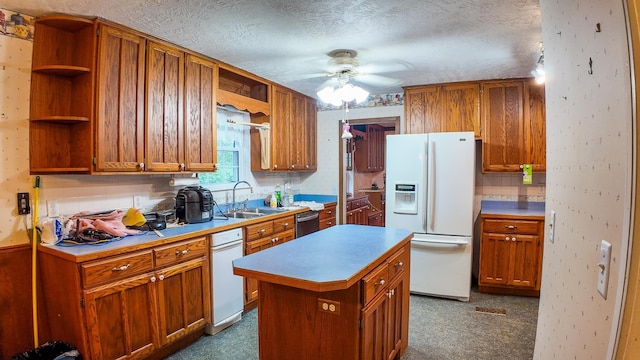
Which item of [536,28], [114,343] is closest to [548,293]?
[536,28]

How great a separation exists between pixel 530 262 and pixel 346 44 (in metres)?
2.89

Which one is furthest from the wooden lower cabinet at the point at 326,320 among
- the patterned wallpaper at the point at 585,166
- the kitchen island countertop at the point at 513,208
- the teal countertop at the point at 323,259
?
the kitchen island countertop at the point at 513,208

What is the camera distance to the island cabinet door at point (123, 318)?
6.64ft

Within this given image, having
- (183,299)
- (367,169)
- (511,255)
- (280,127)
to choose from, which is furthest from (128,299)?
(367,169)

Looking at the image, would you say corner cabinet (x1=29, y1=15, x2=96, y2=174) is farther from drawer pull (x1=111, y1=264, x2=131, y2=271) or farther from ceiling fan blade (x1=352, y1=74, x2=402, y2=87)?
ceiling fan blade (x1=352, y1=74, x2=402, y2=87)

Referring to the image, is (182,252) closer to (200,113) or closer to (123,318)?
(123,318)

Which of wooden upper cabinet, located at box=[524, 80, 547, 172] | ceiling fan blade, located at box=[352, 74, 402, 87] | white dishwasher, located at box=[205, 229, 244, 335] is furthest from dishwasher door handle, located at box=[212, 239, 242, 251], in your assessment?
wooden upper cabinet, located at box=[524, 80, 547, 172]

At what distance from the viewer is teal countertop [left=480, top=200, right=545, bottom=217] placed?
365 centimetres

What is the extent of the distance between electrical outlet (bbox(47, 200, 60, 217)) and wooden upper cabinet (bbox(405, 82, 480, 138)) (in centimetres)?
350

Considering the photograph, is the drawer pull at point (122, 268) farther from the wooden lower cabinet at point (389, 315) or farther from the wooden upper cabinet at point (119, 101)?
the wooden lower cabinet at point (389, 315)

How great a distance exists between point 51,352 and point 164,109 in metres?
1.80

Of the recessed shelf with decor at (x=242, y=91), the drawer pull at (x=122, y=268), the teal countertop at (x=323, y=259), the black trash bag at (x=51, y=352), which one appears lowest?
the black trash bag at (x=51, y=352)

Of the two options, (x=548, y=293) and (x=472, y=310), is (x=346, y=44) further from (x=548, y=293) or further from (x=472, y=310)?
(x=472, y=310)

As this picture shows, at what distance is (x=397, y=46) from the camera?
2.77 meters
